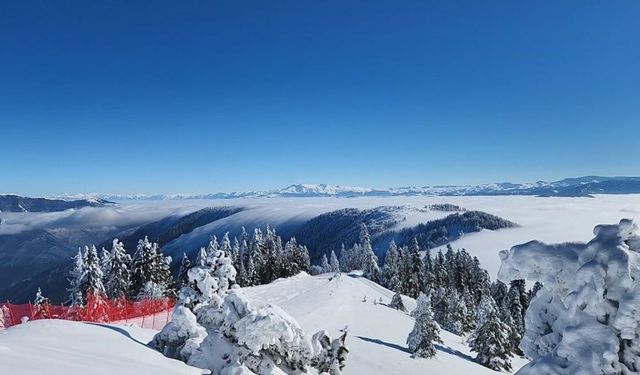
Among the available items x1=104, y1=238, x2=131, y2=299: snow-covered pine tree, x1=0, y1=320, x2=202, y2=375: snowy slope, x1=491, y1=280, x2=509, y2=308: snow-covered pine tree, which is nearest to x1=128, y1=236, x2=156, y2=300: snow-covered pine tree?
x1=104, y1=238, x2=131, y2=299: snow-covered pine tree

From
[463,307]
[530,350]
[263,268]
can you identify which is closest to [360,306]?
[463,307]

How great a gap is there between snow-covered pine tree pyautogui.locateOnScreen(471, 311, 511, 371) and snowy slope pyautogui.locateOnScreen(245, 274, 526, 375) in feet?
3.86

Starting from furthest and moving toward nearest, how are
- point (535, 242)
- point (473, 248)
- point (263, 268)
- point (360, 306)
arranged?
point (473, 248) < point (263, 268) < point (360, 306) < point (535, 242)

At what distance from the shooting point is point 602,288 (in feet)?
22.6

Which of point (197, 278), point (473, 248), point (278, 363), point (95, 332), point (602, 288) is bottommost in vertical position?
point (473, 248)

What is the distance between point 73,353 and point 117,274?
45.4 metres

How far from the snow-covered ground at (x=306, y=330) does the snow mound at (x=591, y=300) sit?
7988mm

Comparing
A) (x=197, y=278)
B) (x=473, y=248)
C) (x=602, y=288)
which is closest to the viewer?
(x=602, y=288)

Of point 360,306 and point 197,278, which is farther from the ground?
point 197,278

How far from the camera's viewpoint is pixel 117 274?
5181cm

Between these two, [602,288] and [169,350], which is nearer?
[602,288]

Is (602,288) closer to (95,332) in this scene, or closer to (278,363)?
(278,363)

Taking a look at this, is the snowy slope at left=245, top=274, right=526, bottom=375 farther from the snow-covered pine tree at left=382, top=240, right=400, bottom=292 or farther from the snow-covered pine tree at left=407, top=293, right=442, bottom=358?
the snow-covered pine tree at left=382, top=240, right=400, bottom=292

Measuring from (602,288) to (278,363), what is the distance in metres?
9.56
